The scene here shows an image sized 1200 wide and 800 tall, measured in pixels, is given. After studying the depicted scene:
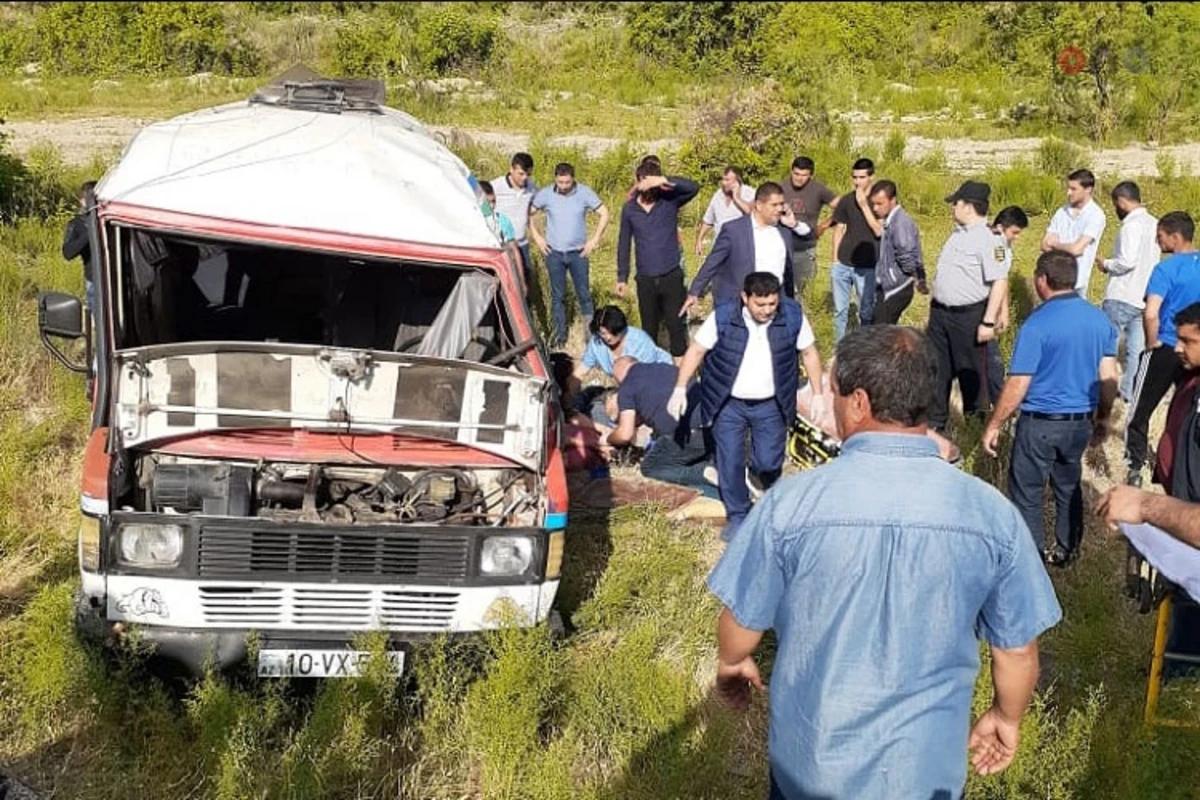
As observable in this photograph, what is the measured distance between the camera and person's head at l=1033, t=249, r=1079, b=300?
5430mm

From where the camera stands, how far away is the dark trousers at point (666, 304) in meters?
9.03

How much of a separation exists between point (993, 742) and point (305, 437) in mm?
2966

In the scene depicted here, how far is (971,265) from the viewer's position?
708cm

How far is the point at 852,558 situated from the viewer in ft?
8.08

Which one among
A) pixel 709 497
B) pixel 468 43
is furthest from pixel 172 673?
pixel 468 43

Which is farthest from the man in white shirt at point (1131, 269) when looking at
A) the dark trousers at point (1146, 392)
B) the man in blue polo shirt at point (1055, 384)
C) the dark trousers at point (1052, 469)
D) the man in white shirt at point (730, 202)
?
the man in white shirt at point (730, 202)

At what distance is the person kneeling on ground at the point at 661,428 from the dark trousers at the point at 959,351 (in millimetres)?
1500

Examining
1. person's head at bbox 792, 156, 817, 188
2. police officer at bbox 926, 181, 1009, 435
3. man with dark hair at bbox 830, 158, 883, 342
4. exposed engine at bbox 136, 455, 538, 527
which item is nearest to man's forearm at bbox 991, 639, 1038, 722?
exposed engine at bbox 136, 455, 538, 527

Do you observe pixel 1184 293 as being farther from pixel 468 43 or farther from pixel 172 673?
pixel 468 43

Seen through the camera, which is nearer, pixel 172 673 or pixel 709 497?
→ pixel 172 673

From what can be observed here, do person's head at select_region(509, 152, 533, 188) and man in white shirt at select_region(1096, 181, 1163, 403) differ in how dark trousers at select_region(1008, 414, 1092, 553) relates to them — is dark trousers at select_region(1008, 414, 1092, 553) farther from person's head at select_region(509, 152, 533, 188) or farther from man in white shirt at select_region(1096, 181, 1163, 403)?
person's head at select_region(509, 152, 533, 188)

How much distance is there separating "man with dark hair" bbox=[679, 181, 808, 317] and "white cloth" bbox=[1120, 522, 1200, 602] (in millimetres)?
3830

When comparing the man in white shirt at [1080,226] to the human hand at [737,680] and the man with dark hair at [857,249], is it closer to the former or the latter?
the man with dark hair at [857,249]

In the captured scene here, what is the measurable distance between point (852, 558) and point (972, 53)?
3202cm
